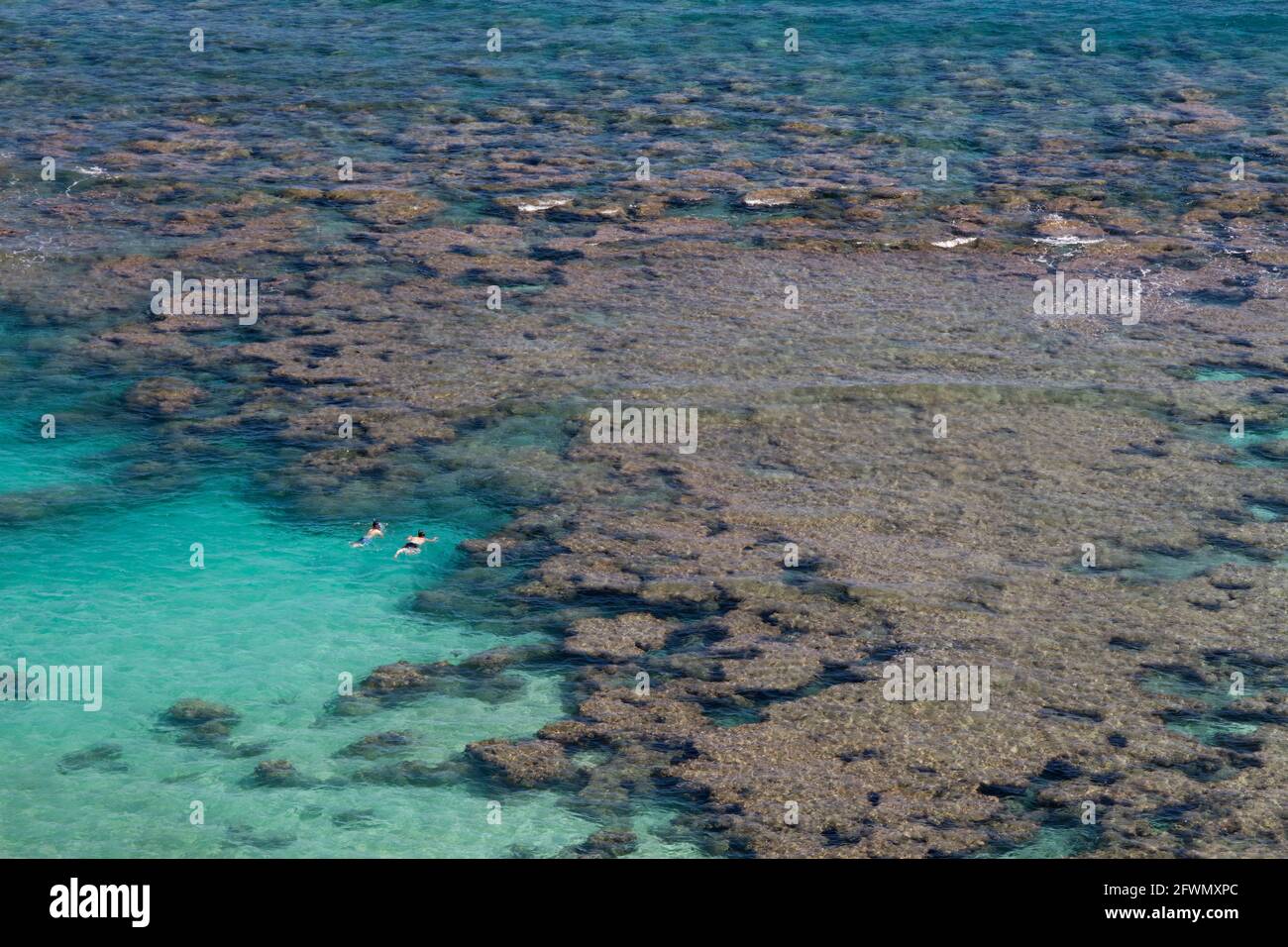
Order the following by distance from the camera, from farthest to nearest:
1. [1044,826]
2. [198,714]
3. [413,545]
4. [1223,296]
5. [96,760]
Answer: [1223,296]
[413,545]
[198,714]
[96,760]
[1044,826]

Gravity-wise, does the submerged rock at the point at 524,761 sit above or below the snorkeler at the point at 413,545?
below

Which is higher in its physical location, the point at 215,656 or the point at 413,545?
the point at 413,545

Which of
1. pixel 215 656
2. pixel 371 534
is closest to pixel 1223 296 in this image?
pixel 371 534

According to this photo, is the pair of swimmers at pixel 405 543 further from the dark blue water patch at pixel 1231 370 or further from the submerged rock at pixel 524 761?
the dark blue water patch at pixel 1231 370

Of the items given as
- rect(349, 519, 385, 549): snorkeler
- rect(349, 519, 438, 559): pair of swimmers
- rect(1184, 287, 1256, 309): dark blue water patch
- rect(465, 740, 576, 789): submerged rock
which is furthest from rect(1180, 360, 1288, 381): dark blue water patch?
rect(465, 740, 576, 789): submerged rock

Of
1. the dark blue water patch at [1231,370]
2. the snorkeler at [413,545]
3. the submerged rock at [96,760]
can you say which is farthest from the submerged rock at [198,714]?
the dark blue water patch at [1231,370]

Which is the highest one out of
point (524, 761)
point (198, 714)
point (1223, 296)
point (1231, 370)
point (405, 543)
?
point (1223, 296)

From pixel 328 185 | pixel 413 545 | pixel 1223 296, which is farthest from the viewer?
pixel 328 185

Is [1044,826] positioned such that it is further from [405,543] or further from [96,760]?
[96,760]

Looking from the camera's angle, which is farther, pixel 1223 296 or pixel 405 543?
pixel 1223 296
